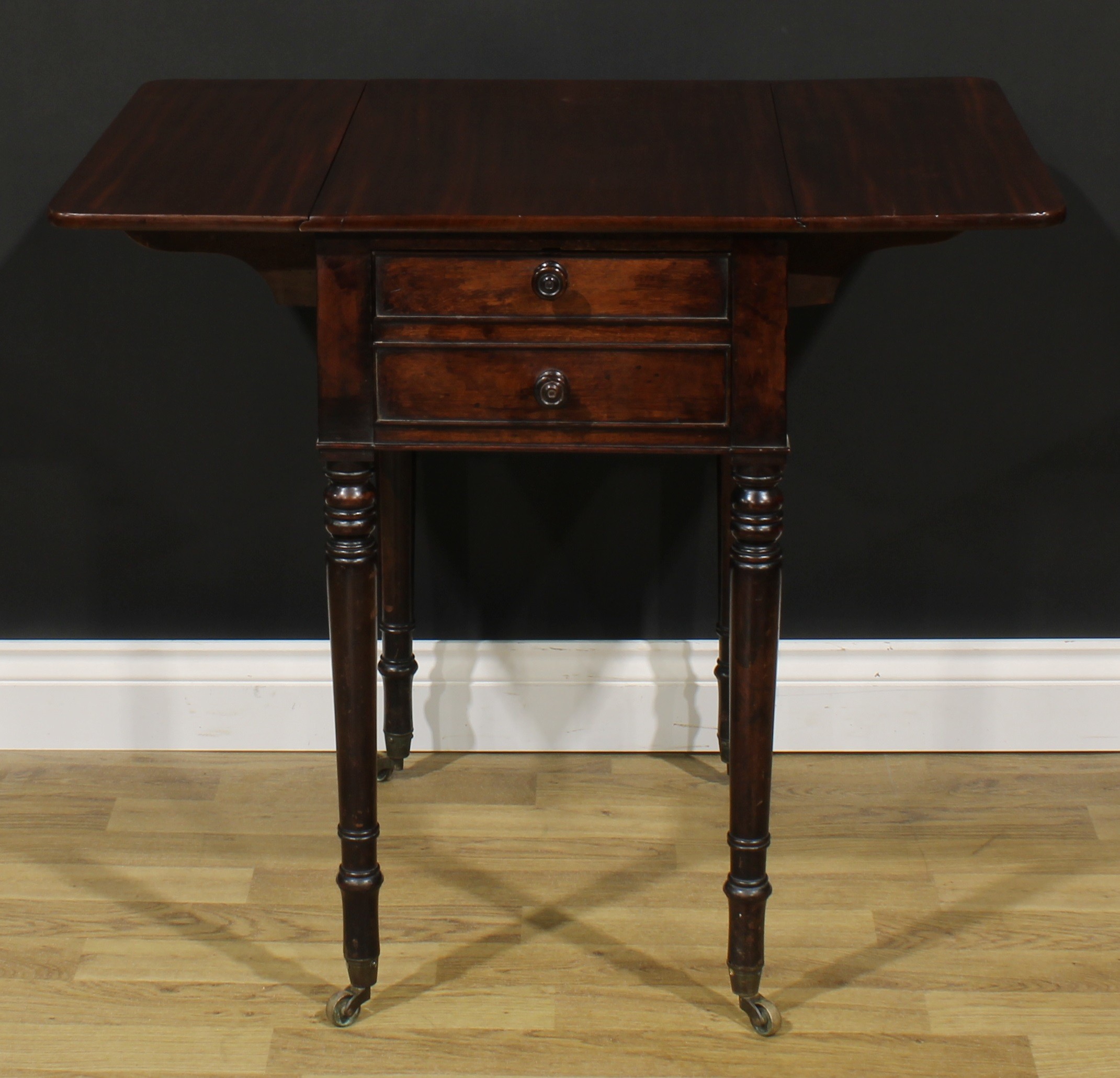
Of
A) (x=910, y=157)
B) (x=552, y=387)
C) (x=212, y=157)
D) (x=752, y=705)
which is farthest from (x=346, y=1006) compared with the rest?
(x=910, y=157)

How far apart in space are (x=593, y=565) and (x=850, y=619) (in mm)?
431

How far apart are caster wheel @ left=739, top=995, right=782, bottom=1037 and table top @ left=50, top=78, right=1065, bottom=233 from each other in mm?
920

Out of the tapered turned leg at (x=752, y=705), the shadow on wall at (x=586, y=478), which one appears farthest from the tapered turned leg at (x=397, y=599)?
the tapered turned leg at (x=752, y=705)

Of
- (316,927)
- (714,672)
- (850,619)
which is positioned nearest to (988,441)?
(850,619)

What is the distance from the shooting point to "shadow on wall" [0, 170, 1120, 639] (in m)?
2.07

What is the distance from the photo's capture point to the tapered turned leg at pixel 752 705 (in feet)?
4.86

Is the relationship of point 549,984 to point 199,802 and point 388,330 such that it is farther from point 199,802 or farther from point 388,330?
point 388,330

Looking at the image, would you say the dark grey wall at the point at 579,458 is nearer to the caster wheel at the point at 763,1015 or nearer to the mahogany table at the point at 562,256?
the mahogany table at the point at 562,256

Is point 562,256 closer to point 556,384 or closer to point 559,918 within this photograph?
point 556,384

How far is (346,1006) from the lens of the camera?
1.67m

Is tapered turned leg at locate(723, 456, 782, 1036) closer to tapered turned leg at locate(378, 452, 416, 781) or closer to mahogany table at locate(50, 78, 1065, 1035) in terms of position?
mahogany table at locate(50, 78, 1065, 1035)

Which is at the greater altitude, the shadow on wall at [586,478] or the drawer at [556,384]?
the drawer at [556,384]

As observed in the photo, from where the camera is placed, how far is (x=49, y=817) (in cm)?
209

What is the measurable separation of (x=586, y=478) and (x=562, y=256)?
760mm
